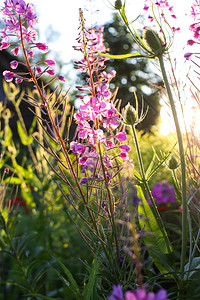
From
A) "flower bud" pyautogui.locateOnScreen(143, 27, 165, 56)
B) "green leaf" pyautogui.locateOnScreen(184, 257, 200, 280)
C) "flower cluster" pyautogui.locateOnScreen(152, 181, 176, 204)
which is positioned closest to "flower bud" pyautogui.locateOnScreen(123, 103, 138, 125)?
"flower bud" pyautogui.locateOnScreen(143, 27, 165, 56)

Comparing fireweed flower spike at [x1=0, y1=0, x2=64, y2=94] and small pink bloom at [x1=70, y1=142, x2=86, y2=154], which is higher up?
fireweed flower spike at [x1=0, y1=0, x2=64, y2=94]

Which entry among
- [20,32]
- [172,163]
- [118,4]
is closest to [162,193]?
[172,163]

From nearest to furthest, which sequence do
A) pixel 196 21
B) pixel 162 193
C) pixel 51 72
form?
pixel 51 72 < pixel 196 21 < pixel 162 193

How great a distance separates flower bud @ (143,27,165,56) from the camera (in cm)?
83

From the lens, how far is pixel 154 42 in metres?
0.83

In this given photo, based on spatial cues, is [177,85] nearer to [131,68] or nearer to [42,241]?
[42,241]

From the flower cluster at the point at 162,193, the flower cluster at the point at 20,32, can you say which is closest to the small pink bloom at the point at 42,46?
the flower cluster at the point at 20,32

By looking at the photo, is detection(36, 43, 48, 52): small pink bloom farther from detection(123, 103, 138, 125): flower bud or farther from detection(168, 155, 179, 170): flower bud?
detection(168, 155, 179, 170): flower bud

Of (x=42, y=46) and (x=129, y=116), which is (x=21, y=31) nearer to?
(x=42, y=46)

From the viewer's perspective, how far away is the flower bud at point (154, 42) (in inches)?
32.6

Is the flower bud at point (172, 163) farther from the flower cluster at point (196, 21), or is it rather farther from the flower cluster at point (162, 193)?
the flower cluster at point (162, 193)

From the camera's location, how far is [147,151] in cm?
299

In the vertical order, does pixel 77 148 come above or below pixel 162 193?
above

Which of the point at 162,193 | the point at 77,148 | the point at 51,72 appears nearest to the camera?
the point at 77,148
